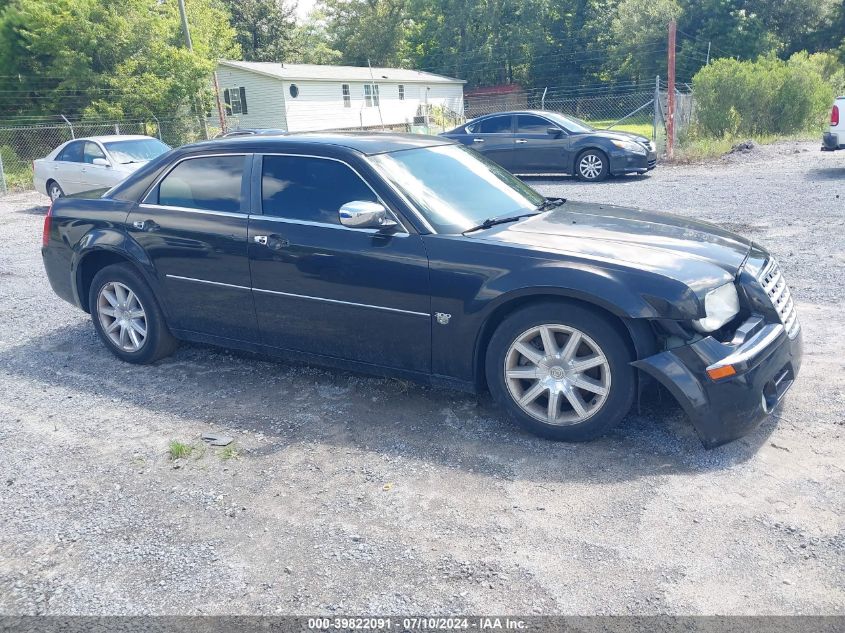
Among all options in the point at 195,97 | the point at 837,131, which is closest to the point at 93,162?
the point at 195,97

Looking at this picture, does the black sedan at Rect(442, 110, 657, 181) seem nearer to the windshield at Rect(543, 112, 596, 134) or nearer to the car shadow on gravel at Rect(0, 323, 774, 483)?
the windshield at Rect(543, 112, 596, 134)

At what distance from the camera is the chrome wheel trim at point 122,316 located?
5.50 m

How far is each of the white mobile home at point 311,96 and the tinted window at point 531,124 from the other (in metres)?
18.2

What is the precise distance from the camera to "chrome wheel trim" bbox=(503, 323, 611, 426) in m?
3.85

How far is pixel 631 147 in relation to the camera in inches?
591

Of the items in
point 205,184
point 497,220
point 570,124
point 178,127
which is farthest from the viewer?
point 178,127

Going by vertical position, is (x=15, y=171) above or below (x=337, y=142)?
below

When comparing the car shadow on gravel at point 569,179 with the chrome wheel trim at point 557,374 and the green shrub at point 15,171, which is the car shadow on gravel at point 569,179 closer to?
the chrome wheel trim at point 557,374

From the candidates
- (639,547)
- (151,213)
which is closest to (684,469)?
(639,547)

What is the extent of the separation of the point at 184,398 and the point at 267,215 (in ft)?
4.50

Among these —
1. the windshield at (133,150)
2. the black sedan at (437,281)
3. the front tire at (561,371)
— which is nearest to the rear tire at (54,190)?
the windshield at (133,150)

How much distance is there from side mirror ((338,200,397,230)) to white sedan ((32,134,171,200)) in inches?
415

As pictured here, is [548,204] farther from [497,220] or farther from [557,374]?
[557,374]

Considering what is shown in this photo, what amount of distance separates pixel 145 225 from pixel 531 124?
12006mm
